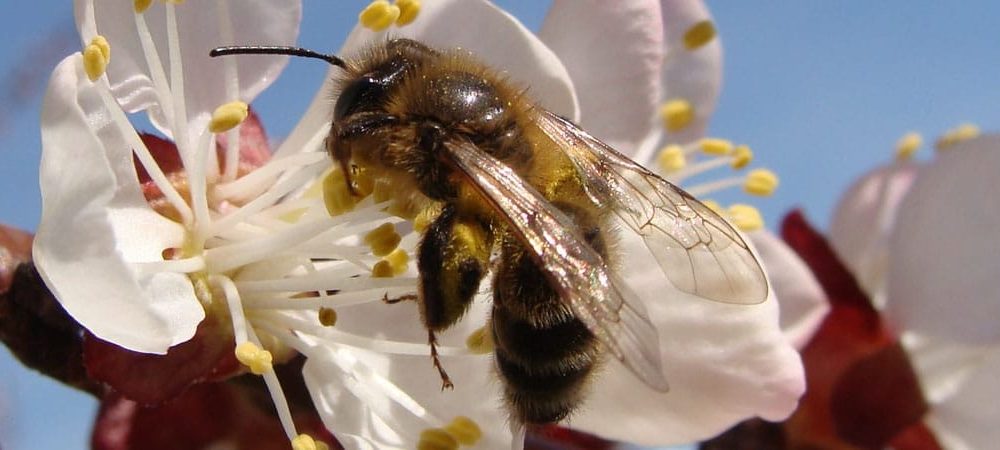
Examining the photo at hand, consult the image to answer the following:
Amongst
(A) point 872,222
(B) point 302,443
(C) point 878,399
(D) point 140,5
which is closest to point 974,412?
(C) point 878,399

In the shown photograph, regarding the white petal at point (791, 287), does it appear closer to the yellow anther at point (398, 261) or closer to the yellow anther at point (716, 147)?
the yellow anther at point (716, 147)

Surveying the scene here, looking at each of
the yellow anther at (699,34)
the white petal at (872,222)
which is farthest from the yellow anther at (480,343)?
the white petal at (872,222)

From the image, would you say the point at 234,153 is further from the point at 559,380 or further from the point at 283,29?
the point at 559,380

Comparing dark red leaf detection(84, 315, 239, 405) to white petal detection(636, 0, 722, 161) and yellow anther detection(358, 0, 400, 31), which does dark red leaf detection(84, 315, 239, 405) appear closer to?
yellow anther detection(358, 0, 400, 31)

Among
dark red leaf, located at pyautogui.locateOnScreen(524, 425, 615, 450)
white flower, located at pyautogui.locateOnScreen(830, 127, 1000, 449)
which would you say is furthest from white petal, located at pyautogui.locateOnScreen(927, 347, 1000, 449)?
dark red leaf, located at pyautogui.locateOnScreen(524, 425, 615, 450)

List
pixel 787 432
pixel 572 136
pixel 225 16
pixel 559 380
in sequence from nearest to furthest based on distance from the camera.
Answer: pixel 559 380, pixel 572 136, pixel 225 16, pixel 787 432

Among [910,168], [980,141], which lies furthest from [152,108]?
[910,168]

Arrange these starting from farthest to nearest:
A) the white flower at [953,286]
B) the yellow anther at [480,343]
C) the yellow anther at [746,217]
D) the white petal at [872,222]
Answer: the white petal at [872,222]
the white flower at [953,286]
the yellow anther at [746,217]
the yellow anther at [480,343]
